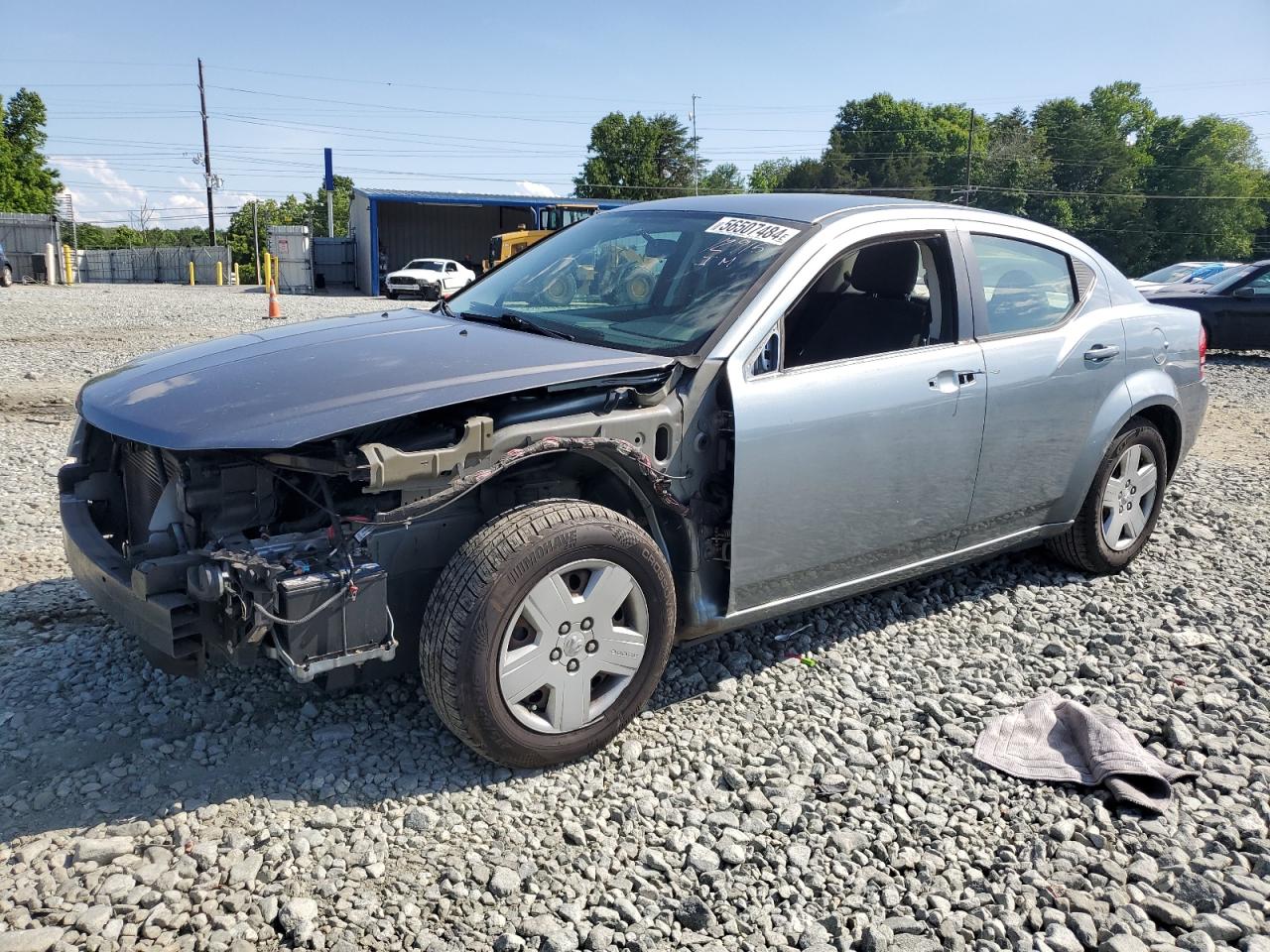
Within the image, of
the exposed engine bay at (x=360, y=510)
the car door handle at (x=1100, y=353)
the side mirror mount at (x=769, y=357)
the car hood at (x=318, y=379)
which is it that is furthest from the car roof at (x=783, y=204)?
the exposed engine bay at (x=360, y=510)

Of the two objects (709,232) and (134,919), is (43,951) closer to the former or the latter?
(134,919)

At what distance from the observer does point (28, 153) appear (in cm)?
6147

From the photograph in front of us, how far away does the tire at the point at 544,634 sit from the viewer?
112 inches

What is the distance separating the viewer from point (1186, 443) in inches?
207

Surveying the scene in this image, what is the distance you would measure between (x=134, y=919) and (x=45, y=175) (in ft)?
236

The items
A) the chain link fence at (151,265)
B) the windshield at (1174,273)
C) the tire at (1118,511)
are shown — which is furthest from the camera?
the chain link fence at (151,265)

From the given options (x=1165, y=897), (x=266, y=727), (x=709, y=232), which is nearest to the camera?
(x=1165, y=897)

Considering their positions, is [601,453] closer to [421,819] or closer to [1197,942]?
[421,819]

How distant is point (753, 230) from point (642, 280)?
0.47 m

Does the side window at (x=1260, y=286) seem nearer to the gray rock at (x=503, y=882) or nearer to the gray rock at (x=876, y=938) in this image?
the gray rock at (x=876, y=938)

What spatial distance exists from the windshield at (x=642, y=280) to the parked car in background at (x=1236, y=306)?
12.2 m

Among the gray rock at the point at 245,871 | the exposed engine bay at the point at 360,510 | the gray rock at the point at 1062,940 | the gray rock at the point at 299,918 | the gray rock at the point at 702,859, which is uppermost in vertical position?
the exposed engine bay at the point at 360,510

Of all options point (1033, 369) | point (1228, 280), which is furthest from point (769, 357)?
point (1228, 280)

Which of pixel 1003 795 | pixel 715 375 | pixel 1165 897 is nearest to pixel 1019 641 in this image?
pixel 1003 795
